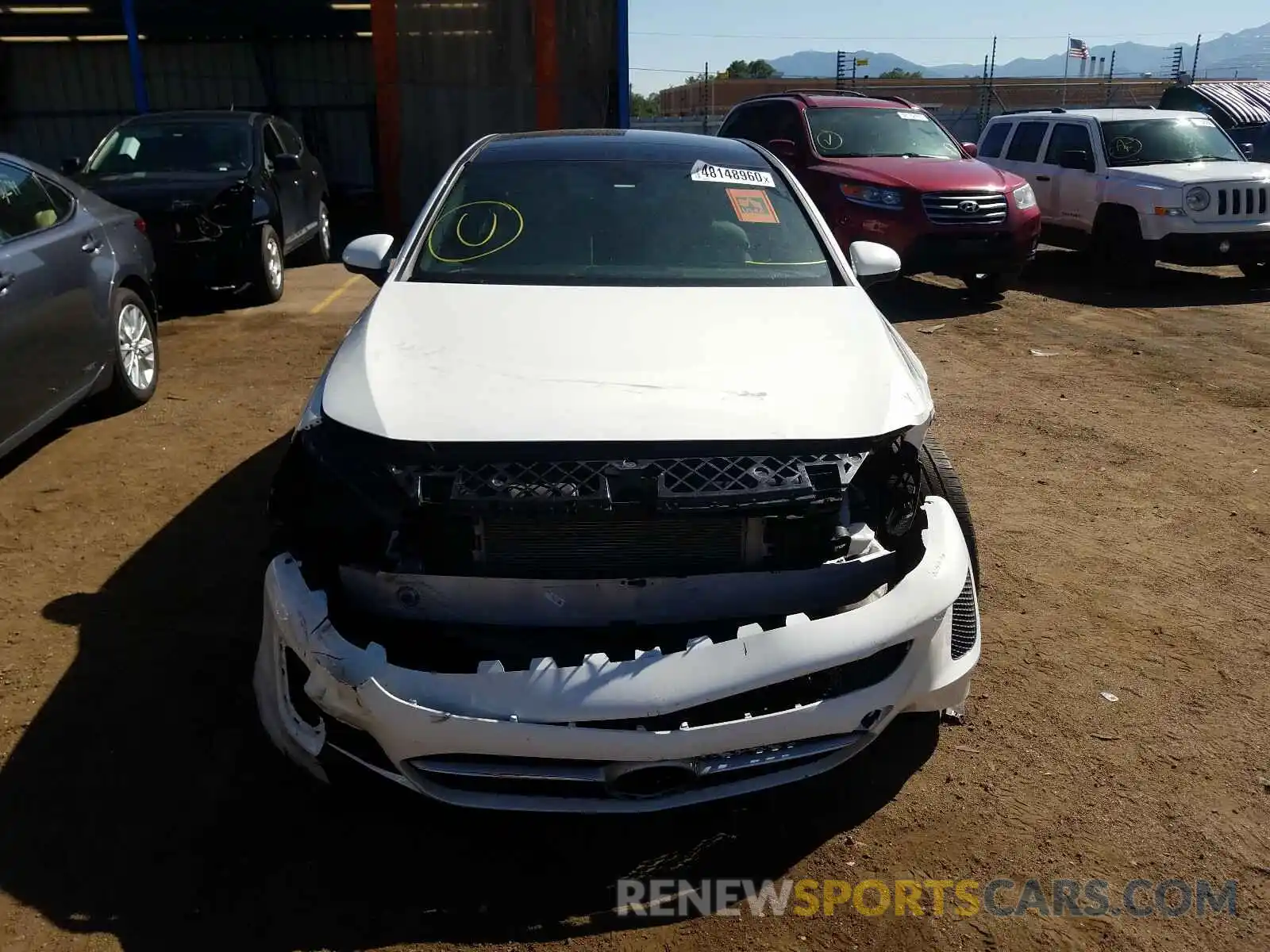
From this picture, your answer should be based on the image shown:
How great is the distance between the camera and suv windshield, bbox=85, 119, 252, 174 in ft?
30.1

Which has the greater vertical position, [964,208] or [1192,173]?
[1192,173]

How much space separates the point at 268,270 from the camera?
9.16 meters

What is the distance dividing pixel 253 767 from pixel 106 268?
3.82 meters

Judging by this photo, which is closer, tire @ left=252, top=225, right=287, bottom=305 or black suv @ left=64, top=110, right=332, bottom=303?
black suv @ left=64, top=110, right=332, bottom=303

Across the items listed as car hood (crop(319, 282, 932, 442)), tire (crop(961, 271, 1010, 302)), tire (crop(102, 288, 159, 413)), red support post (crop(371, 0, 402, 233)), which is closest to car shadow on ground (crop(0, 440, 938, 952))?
car hood (crop(319, 282, 932, 442))

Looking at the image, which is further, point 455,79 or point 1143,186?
point 455,79

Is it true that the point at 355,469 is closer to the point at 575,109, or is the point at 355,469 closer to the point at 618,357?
the point at 618,357

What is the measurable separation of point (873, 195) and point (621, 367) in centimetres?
722

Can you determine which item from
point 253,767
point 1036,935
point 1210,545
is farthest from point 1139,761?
point 253,767

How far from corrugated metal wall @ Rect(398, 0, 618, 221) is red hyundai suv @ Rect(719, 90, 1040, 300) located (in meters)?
4.81

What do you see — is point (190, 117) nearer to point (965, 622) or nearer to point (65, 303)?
point (65, 303)

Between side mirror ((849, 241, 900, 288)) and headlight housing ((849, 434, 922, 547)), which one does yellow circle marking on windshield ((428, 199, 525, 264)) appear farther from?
headlight housing ((849, 434, 922, 547))

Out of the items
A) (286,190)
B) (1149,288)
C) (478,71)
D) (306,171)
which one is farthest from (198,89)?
(1149,288)

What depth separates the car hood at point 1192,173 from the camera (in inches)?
401
